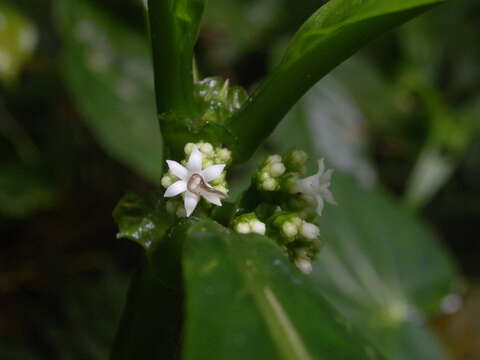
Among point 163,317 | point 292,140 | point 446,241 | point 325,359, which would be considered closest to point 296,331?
point 325,359

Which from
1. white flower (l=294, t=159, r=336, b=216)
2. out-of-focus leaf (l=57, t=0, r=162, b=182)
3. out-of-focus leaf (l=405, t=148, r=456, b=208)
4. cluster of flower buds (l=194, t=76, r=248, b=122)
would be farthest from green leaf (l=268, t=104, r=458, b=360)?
cluster of flower buds (l=194, t=76, r=248, b=122)

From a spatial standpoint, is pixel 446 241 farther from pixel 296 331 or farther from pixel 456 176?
pixel 296 331

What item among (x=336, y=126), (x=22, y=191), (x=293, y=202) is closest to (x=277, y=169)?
(x=293, y=202)

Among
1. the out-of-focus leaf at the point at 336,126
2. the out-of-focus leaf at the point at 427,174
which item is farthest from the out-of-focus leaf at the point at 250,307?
the out-of-focus leaf at the point at 427,174

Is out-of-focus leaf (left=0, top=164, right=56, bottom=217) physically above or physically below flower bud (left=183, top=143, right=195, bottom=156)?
above

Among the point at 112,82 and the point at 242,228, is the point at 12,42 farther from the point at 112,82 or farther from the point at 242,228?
the point at 242,228

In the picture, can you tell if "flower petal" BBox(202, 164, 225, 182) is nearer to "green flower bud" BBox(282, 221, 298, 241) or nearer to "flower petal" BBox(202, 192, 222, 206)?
"flower petal" BBox(202, 192, 222, 206)
